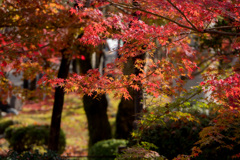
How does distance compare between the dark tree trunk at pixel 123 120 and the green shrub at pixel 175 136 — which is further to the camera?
the dark tree trunk at pixel 123 120

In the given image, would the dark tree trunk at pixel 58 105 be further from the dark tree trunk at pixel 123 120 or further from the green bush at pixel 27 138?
the dark tree trunk at pixel 123 120

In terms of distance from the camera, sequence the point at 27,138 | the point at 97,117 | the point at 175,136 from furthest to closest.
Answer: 1. the point at 97,117
2. the point at 27,138
3. the point at 175,136

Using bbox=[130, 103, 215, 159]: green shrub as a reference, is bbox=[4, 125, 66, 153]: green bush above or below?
below

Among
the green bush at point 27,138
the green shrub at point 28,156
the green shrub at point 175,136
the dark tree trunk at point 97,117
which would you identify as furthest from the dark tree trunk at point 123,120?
the green shrub at point 28,156

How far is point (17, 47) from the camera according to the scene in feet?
21.4

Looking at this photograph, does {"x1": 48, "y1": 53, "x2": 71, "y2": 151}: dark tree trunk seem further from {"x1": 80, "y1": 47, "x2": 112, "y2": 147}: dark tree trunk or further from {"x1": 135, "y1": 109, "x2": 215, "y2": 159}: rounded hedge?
{"x1": 80, "y1": 47, "x2": 112, "y2": 147}: dark tree trunk

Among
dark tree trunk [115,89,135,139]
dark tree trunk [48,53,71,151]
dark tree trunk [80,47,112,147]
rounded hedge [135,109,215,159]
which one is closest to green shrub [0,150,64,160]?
dark tree trunk [48,53,71,151]

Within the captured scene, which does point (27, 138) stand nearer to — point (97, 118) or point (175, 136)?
point (97, 118)

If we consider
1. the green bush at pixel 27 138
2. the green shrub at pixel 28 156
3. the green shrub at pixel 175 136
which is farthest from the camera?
the green bush at pixel 27 138

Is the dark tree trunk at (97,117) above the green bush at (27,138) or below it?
above

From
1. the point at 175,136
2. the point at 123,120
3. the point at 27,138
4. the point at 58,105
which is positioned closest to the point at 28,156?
the point at 58,105

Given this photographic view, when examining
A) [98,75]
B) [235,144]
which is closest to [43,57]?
[98,75]

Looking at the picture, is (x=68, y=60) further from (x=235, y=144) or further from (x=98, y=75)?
(x=235, y=144)

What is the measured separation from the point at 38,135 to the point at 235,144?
685 cm
